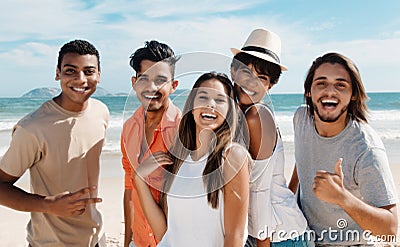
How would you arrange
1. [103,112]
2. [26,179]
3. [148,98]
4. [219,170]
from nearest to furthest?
[219,170] < [148,98] < [103,112] < [26,179]

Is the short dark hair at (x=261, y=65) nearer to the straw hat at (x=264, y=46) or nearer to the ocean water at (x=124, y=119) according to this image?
the straw hat at (x=264, y=46)

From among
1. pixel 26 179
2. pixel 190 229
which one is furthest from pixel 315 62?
pixel 26 179

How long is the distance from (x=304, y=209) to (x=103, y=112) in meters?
1.43

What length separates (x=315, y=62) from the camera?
265 centimetres

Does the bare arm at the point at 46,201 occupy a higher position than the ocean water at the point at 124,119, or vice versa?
the ocean water at the point at 124,119

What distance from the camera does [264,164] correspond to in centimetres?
224

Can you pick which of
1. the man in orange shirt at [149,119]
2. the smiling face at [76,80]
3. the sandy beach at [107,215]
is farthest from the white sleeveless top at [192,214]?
the sandy beach at [107,215]

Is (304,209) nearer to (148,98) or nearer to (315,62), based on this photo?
(315,62)

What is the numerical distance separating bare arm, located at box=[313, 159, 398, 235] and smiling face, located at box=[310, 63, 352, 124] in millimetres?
381

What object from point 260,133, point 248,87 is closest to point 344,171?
point 260,133

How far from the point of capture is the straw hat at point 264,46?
2557 millimetres

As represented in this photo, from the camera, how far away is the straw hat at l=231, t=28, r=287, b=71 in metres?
2.56

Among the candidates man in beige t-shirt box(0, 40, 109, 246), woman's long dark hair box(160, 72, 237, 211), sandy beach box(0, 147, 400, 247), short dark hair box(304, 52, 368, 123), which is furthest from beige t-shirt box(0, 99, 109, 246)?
sandy beach box(0, 147, 400, 247)

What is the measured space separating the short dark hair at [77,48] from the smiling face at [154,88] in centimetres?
39
